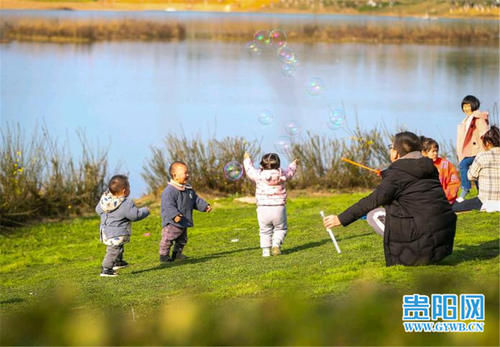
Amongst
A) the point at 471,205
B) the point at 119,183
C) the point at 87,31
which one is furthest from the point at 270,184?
the point at 87,31

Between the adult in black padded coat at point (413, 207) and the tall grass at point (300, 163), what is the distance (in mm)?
11101

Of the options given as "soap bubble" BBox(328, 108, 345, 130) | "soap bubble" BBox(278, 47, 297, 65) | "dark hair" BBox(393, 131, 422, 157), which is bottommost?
"soap bubble" BBox(328, 108, 345, 130)

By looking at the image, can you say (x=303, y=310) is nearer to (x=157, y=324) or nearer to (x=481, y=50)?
(x=157, y=324)

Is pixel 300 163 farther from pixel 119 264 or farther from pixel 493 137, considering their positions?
pixel 119 264

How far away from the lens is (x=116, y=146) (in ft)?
92.1

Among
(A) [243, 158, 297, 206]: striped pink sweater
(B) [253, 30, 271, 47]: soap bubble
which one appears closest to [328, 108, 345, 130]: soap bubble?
(B) [253, 30, 271, 47]: soap bubble

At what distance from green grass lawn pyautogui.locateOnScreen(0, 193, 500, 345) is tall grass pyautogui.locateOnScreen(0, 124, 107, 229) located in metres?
0.62

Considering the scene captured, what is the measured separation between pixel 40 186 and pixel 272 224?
8.86m

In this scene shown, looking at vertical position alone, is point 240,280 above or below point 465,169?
below

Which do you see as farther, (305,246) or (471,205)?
(305,246)

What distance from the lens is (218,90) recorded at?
39125mm

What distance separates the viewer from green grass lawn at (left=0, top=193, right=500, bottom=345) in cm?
262

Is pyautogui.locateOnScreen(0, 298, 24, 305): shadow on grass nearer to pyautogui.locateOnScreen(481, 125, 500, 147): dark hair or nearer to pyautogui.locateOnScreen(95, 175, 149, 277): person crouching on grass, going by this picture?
pyautogui.locateOnScreen(95, 175, 149, 277): person crouching on grass

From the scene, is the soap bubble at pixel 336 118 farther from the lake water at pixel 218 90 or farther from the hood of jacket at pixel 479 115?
the lake water at pixel 218 90
